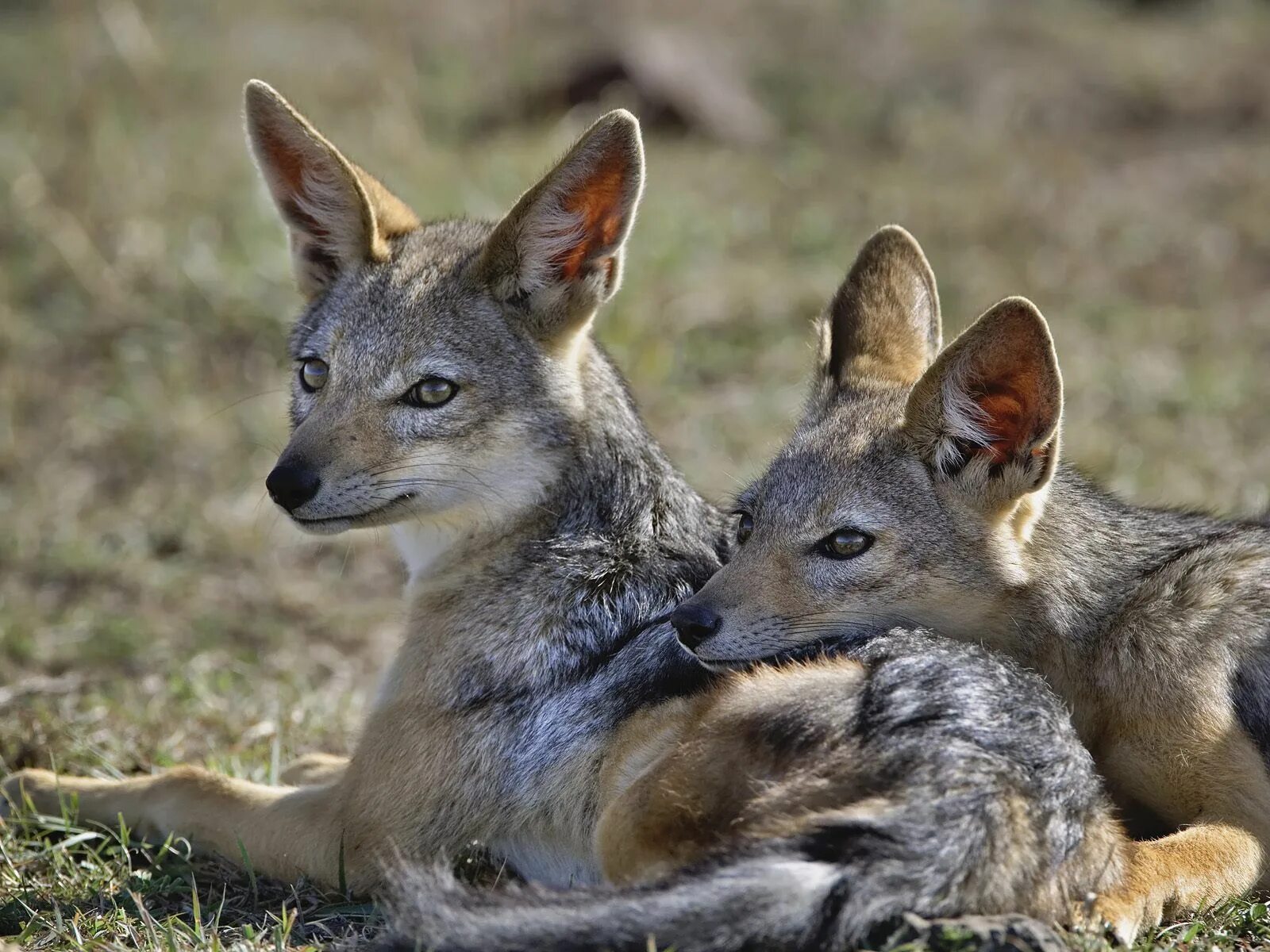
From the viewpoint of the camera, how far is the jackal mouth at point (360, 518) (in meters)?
4.99

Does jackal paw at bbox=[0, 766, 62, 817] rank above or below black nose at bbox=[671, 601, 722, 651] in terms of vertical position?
below

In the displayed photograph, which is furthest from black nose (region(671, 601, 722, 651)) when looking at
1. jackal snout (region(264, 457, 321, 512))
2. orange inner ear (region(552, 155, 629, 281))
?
orange inner ear (region(552, 155, 629, 281))

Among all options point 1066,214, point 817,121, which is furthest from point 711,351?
point 817,121

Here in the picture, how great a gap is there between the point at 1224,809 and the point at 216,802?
3.34 metres

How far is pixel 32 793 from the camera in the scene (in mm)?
5562

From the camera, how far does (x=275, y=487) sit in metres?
4.89

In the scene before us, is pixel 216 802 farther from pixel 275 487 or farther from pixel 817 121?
pixel 817 121

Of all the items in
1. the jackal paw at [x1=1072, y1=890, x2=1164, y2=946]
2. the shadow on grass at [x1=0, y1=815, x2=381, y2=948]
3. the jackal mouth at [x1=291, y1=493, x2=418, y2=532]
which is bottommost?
the shadow on grass at [x1=0, y1=815, x2=381, y2=948]

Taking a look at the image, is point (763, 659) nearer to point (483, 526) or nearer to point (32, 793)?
point (483, 526)

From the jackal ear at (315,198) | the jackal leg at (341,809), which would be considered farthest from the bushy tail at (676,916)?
the jackal ear at (315,198)

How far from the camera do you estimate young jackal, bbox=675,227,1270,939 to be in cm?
461

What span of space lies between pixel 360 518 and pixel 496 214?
641 centimetres

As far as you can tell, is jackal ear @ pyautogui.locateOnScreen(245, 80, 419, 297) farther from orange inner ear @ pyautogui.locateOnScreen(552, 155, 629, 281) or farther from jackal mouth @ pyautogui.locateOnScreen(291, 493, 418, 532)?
jackal mouth @ pyautogui.locateOnScreen(291, 493, 418, 532)

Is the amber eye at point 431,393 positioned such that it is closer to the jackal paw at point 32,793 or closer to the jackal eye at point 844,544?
the jackal eye at point 844,544
